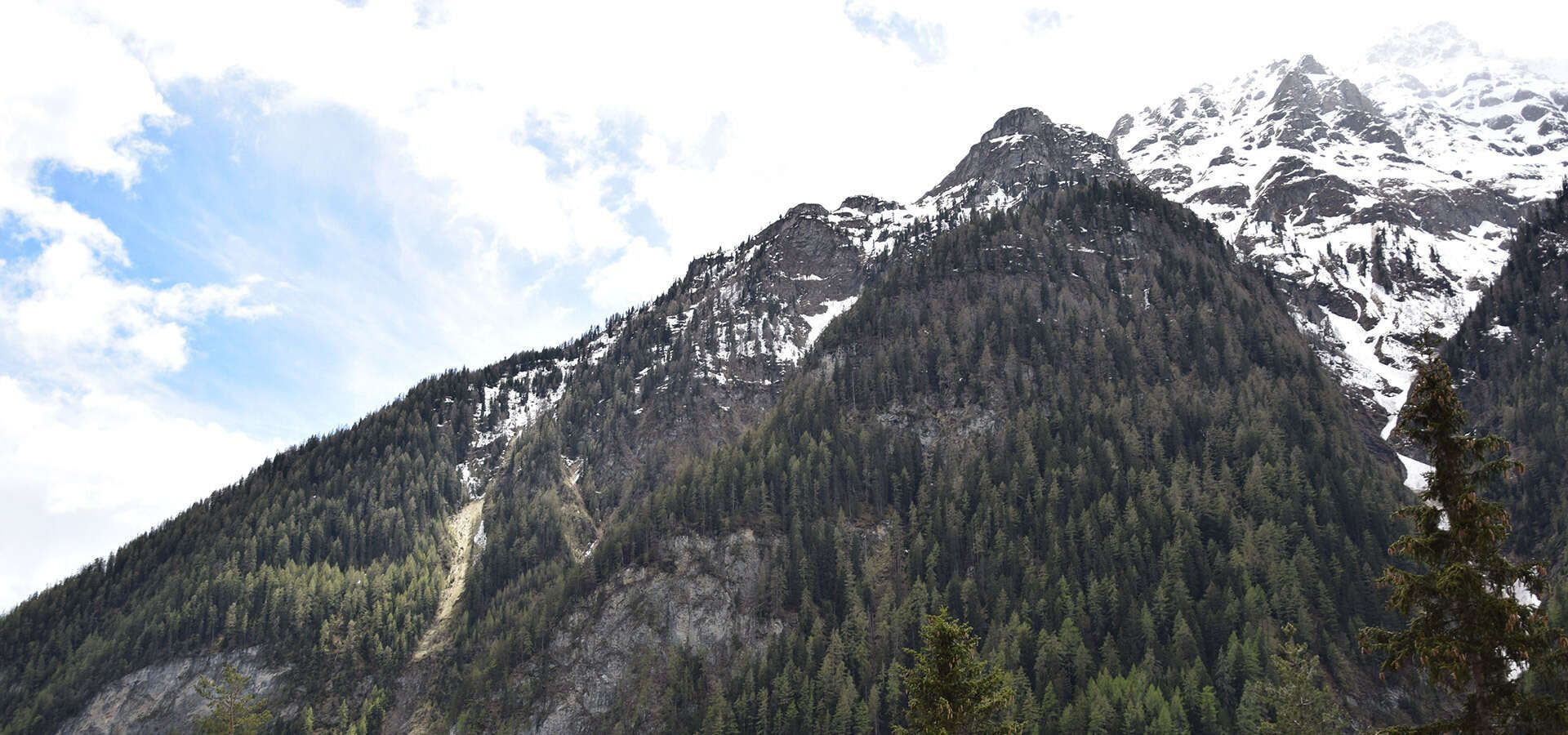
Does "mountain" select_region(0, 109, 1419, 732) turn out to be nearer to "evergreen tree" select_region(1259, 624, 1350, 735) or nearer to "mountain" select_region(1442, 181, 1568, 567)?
"mountain" select_region(1442, 181, 1568, 567)

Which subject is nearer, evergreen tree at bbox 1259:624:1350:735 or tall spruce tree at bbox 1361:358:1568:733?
tall spruce tree at bbox 1361:358:1568:733

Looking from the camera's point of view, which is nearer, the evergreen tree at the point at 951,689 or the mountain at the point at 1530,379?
the evergreen tree at the point at 951,689

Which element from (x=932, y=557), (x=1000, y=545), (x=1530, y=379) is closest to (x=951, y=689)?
(x=1000, y=545)

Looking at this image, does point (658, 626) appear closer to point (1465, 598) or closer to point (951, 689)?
point (951, 689)

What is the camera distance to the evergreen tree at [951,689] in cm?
2870

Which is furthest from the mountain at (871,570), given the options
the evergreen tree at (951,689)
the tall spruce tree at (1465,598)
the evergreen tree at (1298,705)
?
the tall spruce tree at (1465,598)

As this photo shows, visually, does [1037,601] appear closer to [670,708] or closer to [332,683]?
[670,708]

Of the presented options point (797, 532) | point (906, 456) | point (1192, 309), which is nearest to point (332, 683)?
point (797, 532)

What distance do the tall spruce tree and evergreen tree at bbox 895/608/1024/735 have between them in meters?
12.0

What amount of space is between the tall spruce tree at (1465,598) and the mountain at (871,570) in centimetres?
7648

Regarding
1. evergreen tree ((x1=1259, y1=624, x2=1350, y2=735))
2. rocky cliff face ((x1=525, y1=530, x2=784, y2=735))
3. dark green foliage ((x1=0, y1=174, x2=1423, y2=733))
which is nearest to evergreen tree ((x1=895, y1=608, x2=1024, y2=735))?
evergreen tree ((x1=1259, y1=624, x2=1350, y2=735))

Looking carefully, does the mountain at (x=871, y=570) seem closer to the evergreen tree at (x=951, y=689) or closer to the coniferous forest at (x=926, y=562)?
the coniferous forest at (x=926, y=562)

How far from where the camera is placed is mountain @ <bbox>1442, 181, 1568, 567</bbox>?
13075cm

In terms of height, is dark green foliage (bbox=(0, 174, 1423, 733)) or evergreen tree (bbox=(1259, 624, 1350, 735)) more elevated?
dark green foliage (bbox=(0, 174, 1423, 733))
